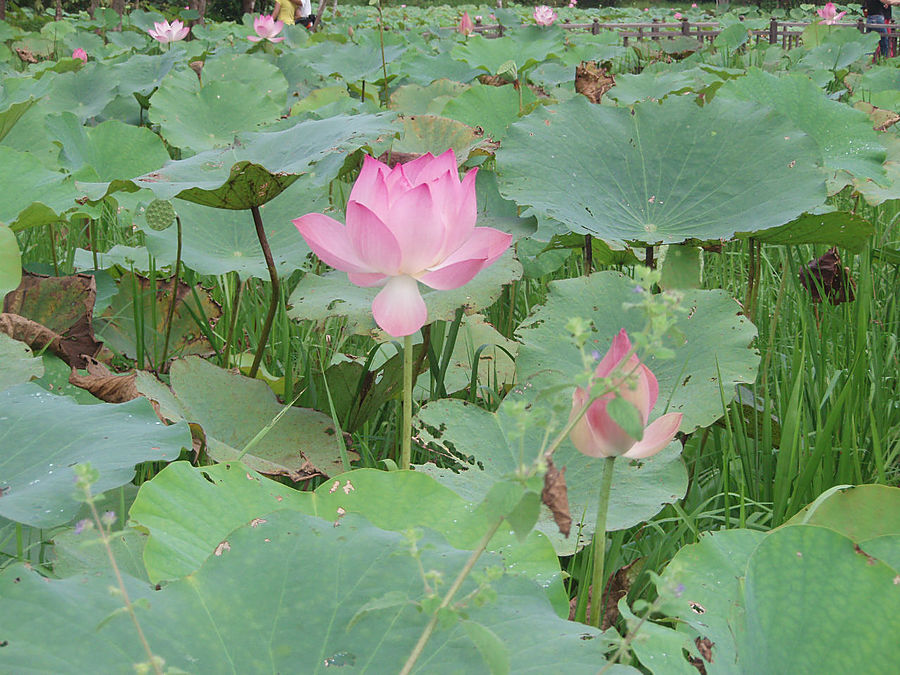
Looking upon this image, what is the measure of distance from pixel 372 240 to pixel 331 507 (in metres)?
0.23

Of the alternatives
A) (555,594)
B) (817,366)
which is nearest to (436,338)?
(817,366)

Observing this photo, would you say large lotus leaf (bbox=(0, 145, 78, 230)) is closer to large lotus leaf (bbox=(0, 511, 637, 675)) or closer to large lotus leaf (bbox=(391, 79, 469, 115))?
large lotus leaf (bbox=(0, 511, 637, 675))

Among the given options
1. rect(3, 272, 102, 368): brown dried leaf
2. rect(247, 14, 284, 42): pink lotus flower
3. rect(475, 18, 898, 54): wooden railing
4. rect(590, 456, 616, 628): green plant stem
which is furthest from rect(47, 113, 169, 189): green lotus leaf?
rect(475, 18, 898, 54): wooden railing

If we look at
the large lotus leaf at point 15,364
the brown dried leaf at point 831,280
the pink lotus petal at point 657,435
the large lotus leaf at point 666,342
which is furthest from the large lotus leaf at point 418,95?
the pink lotus petal at point 657,435

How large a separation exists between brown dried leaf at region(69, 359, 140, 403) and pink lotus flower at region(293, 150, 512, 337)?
414mm

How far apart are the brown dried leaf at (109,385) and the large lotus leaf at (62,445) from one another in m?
0.17

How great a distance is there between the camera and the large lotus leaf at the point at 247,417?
1038mm

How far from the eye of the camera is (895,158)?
1.89 m

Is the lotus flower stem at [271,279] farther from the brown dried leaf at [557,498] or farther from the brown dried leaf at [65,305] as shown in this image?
the brown dried leaf at [557,498]

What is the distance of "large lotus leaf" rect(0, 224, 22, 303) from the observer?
1.04 metres

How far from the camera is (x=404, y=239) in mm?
719

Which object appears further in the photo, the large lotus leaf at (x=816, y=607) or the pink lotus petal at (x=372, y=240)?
the pink lotus petal at (x=372, y=240)

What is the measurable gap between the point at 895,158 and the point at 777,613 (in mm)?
1621

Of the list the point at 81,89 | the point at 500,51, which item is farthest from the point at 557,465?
the point at 500,51
